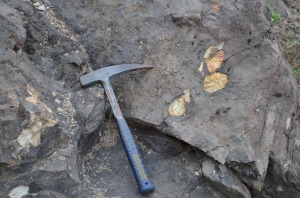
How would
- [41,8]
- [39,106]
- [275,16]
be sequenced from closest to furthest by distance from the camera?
1. [39,106]
2. [41,8]
3. [275,16]

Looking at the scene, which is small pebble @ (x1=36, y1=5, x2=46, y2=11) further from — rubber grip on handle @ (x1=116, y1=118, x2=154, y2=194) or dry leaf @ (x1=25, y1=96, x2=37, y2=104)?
rubber grip on handle @ (x1=116, y1=118, x2=154, y2=194)

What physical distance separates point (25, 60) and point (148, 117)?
29.8 inches

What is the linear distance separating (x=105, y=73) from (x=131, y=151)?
50 cm

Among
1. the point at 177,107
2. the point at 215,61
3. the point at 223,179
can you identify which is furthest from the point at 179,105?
the point at 223,179

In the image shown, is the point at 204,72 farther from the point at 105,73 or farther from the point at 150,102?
the point at 105,73

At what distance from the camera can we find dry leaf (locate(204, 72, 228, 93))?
296 centimetres

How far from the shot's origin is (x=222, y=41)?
121 inches

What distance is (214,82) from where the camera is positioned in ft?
9.80

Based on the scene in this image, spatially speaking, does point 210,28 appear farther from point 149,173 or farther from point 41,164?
point 41,164

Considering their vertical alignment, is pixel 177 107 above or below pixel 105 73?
below

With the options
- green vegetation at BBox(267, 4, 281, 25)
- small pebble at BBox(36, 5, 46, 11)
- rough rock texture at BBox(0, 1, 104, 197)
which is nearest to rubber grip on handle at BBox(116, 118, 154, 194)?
rough rock texture at BBox(0, 1, 104, 197)

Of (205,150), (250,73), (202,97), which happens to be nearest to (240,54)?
(250,73)

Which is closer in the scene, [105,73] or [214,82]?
[105,73]

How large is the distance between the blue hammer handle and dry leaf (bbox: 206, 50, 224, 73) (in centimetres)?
66
